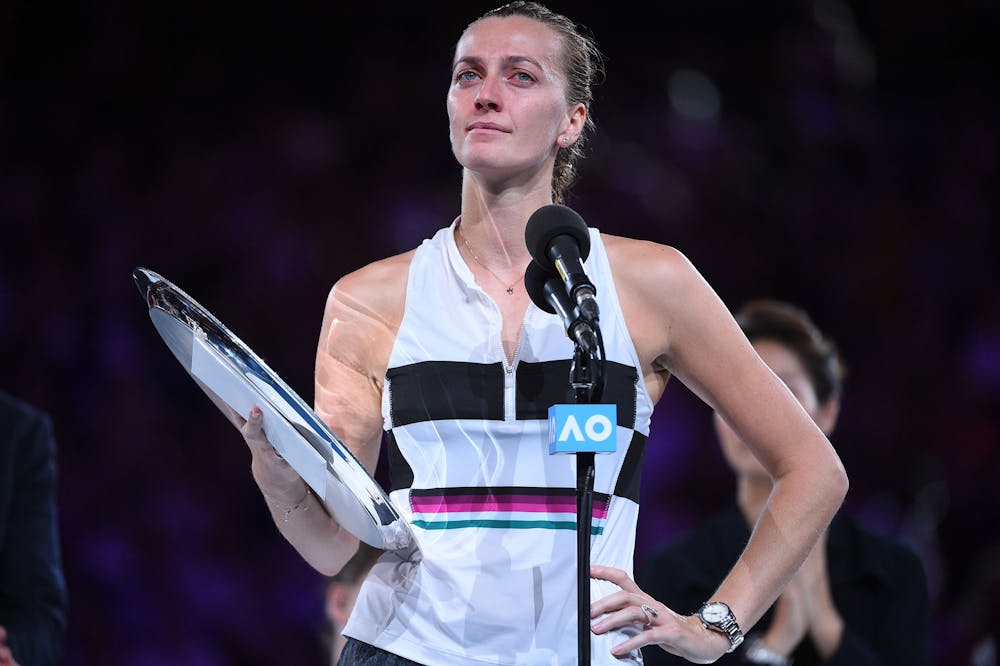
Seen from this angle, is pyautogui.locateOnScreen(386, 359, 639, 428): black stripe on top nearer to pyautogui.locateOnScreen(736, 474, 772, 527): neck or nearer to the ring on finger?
the ring on finger

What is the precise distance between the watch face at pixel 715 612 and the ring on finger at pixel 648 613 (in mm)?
116

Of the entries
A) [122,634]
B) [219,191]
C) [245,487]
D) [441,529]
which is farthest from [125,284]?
[441,529]

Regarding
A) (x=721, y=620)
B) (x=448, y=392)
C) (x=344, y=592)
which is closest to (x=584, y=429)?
(x=448, y=392)

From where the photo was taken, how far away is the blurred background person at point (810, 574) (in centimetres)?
260

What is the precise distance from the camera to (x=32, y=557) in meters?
2.22

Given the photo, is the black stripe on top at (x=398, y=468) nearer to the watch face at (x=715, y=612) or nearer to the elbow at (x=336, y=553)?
the elbow at (x=336, y=553)

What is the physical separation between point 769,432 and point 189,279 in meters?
2.69

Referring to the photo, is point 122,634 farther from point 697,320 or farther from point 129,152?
point 697,320

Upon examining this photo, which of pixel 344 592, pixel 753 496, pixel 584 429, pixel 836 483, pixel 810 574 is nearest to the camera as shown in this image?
pixel 584 429

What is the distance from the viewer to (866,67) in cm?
474

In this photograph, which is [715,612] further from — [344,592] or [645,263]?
[344,592]

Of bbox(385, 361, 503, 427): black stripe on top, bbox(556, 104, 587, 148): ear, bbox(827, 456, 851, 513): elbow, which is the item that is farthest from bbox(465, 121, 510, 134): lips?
bbox(827, 456, 851, 513): elbow

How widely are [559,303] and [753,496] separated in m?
1.50

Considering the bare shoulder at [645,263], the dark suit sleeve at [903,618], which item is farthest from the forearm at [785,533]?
the dark suit sleeve at [903,618]
